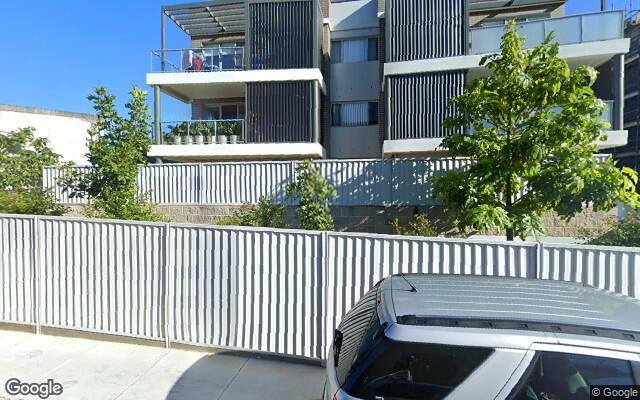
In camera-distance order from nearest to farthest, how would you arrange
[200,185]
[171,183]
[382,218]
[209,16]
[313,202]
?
1. [313,202]
2. [382,218]
3. [200,185]
4. [171,183]
5. [209,16]

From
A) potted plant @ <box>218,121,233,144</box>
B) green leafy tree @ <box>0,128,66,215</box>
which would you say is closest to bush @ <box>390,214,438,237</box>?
potted plant @ <box>218,121,233,144</box>

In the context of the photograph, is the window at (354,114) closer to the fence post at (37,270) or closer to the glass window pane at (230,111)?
the glass window pane at (230,111)

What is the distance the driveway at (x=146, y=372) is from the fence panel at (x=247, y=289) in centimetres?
22

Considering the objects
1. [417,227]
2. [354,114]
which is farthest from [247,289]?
[354,114]

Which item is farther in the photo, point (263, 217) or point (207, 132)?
point (207, 132)

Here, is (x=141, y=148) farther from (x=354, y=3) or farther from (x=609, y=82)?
(x=609, y=82)

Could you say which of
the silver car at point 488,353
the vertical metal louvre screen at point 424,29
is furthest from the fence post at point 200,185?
the silver car at point 488,353

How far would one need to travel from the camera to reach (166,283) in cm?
461

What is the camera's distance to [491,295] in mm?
2254

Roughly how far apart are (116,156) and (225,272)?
4.98 meters

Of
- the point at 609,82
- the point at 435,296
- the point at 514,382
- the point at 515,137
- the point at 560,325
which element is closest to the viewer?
the point at 514,382

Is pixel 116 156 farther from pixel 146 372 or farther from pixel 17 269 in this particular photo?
pixel 146 372

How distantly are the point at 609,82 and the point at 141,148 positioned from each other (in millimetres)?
15922

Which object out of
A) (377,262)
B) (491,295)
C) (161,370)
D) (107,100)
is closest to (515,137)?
(377,262)
